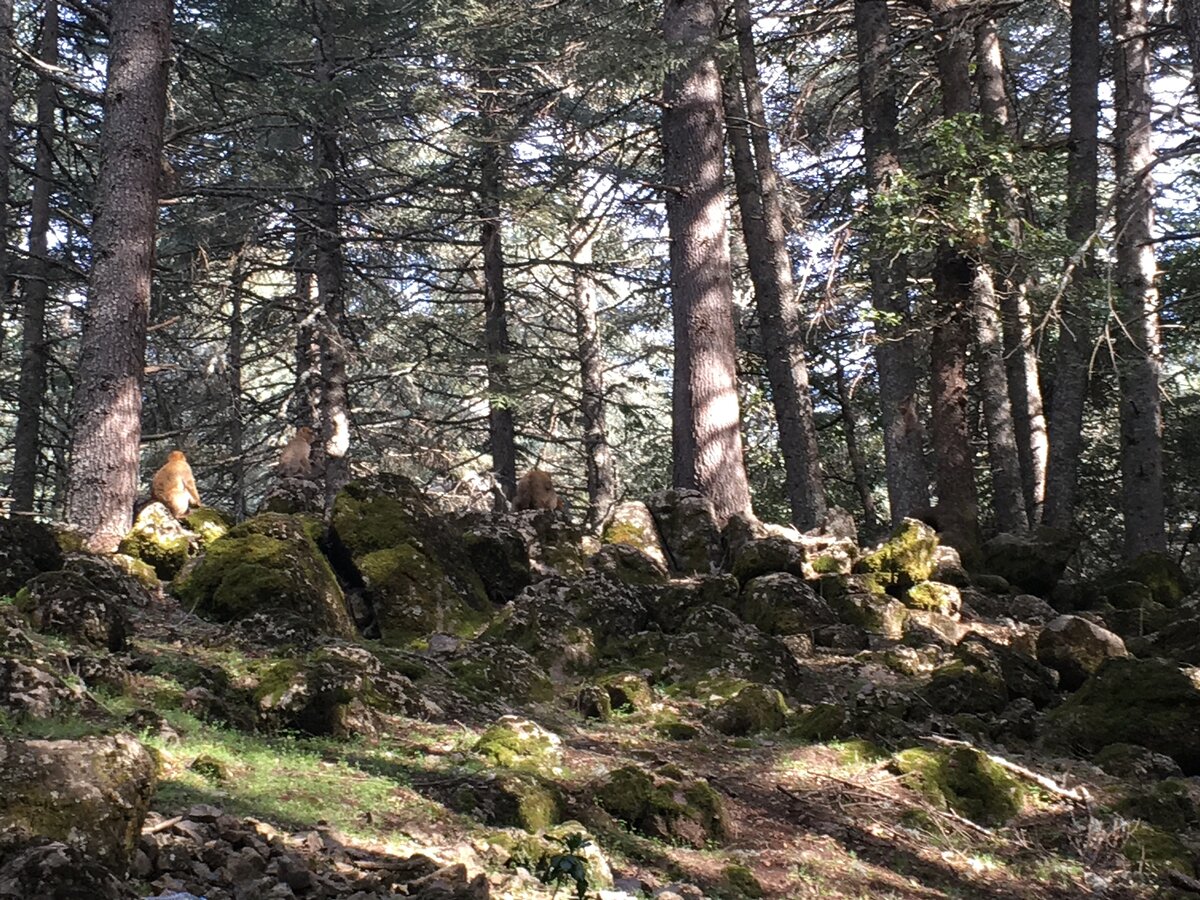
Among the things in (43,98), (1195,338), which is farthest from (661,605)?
(43,98)

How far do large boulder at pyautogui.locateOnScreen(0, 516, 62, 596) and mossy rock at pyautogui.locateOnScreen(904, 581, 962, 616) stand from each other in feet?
29.1

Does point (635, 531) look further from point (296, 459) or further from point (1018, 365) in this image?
point (1018, 365)

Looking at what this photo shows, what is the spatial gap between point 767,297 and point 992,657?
8.96m

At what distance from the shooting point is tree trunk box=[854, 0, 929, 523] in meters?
13.0

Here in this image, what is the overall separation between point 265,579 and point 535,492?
530cm

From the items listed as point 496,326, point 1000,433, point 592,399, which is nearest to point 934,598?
point 1000,433

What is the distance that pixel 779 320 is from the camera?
16.5 metres

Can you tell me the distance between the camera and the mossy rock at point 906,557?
11398mm

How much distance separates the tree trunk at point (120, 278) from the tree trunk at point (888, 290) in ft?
27.9

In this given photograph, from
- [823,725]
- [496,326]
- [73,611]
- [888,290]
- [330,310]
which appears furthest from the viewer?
[496,326]

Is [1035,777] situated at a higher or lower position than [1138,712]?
lower

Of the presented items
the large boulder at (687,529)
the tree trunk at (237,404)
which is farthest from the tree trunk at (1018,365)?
the tree trunk at (237,404)

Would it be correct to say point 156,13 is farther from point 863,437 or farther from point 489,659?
point 863,437

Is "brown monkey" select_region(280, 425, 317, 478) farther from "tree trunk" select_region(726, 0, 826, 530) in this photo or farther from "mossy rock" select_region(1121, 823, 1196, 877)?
"mossy rock" select_region(1121, 823, 1196, 877)
